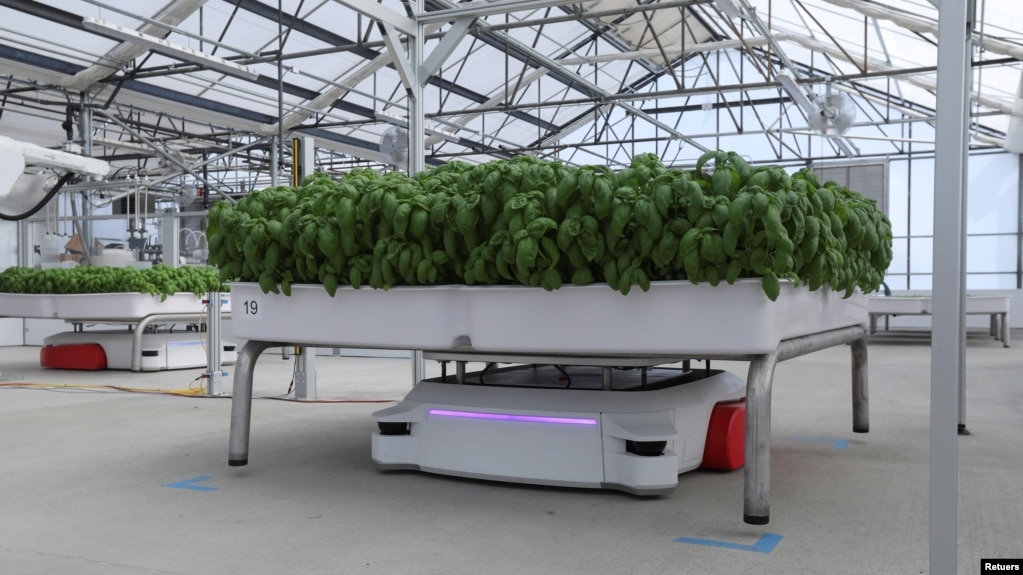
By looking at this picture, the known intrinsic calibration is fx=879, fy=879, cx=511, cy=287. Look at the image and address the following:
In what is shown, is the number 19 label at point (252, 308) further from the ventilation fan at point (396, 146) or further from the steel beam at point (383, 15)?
the ventilation fan at point (396, 146)

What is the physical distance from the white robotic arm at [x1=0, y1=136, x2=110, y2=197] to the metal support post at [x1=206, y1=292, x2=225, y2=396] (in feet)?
4.16

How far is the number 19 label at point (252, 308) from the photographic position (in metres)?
2.98

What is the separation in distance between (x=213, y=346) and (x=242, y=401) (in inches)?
108

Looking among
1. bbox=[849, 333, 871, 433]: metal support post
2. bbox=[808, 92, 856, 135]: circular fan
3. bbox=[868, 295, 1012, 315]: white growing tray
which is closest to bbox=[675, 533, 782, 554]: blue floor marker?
bbox=[849, 333, 871, 433]: metal support post

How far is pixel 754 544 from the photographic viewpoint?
2139 millimetres

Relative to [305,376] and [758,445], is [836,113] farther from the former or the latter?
[758,445]

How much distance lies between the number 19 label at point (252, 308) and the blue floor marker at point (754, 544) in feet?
5.22

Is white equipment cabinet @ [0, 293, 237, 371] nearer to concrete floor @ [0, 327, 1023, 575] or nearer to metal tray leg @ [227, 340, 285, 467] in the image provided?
concrete floor @ [0, 327, 1023, 575]

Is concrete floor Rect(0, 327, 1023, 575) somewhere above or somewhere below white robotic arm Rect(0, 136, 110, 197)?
below

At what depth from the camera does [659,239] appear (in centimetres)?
227

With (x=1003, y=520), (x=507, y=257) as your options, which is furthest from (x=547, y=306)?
(x=1003, y=520)

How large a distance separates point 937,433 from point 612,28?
15616 millimetres

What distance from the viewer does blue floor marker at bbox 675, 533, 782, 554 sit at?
82.6 inches

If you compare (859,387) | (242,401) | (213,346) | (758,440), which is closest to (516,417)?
(758,440)
